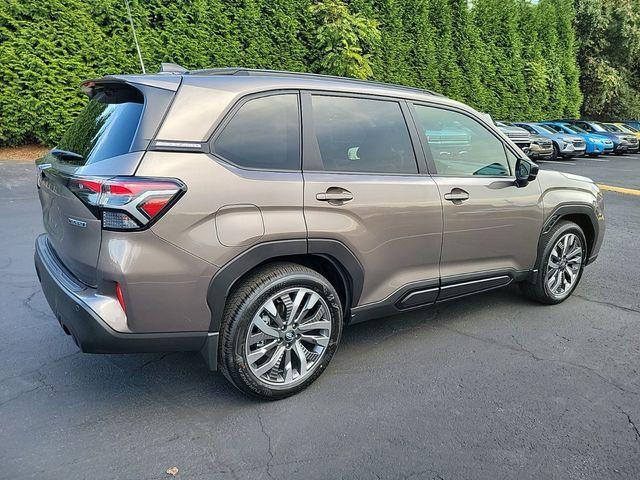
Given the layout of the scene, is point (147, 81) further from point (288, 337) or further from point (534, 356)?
point (534, 356)

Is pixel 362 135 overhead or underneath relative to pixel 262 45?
underneath

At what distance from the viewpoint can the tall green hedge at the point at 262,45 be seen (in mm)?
11305

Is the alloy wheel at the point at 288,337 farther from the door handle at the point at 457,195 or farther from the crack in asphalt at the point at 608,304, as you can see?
the crack in asphalt at the point at 608,304

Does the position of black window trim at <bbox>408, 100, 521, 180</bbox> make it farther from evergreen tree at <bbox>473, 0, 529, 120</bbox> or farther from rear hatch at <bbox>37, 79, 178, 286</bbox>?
evergreen tree at <bbox>473, 0, 529, 120</bbox>

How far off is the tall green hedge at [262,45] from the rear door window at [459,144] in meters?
10.7

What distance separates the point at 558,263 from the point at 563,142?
16387 millimetres

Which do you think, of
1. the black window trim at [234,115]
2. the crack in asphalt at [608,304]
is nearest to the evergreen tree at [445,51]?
the crack in asphalt at [608,304]

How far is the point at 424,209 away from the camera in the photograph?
3.33m

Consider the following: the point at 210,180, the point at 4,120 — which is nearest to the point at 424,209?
the point at 210,180

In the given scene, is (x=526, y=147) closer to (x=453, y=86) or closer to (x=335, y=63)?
(x=453, y=86)

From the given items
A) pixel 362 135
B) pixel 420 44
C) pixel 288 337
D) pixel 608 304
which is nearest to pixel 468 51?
pixel 420 44

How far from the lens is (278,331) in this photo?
2.84 meters

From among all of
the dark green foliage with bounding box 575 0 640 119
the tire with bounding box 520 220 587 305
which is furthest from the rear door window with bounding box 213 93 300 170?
the dark green foliage with bounding box 575 0 640 119

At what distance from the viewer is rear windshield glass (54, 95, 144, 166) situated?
256 centimetres
